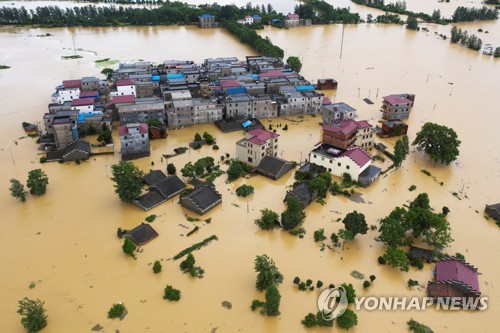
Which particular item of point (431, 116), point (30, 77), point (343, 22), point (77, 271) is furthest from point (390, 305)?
point (343, 22)

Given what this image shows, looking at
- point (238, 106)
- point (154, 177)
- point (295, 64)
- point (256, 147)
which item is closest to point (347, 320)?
point (256, 147)

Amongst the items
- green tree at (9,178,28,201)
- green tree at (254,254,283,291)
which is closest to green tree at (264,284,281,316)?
green tree at (254,254,283,291)

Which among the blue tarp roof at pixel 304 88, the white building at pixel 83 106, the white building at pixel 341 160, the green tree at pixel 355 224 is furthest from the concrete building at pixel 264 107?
the green tree at pixel 355 224

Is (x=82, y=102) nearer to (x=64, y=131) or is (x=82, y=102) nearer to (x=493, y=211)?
(x=64, y=131)

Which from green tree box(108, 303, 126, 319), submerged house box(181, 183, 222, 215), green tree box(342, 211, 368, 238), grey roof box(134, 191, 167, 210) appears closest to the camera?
green tree box(108, 303, 126, 319)

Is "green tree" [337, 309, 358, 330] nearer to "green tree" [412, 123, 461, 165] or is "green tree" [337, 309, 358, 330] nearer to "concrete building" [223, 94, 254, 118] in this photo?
"green tree" [412, 123, 461, 165]

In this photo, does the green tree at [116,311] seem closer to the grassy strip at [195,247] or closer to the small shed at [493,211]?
the grassy strip at [195,247]
